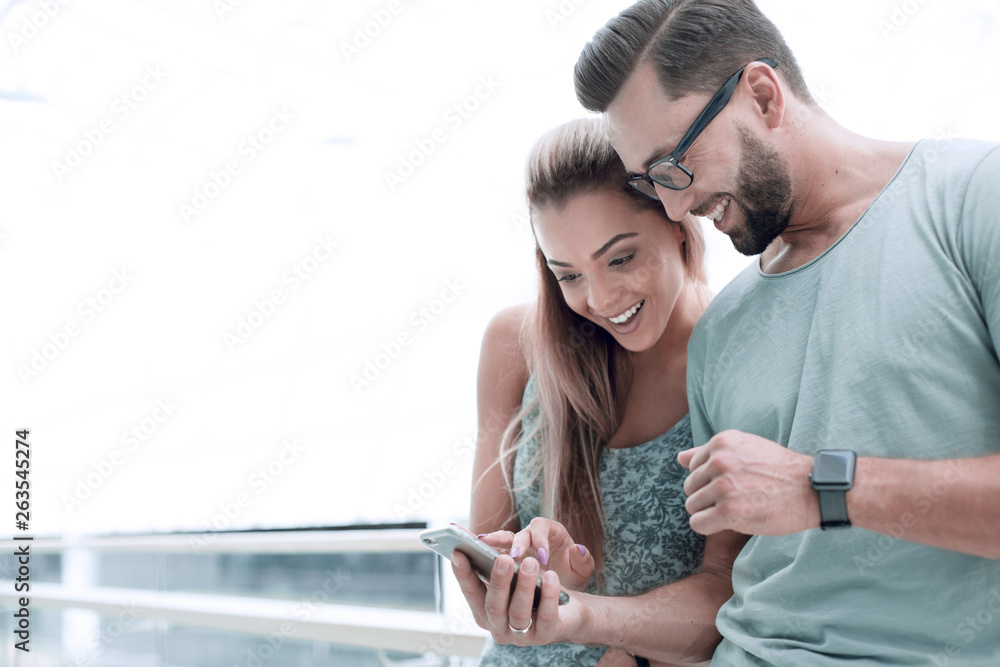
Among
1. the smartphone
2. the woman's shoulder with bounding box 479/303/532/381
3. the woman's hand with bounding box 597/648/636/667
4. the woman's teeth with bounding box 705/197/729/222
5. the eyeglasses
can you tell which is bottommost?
the woman's hand with bounding box 597/648/636/667

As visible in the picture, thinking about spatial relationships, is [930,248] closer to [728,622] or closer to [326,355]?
[728,622]

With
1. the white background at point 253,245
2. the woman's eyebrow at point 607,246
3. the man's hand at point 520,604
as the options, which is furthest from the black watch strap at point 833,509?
the white background at point 253,245

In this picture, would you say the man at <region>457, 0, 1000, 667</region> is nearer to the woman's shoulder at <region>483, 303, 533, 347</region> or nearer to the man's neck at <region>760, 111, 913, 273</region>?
the man's neck at <region>760, 111, 913, 273</region>

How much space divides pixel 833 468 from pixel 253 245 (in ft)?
14.8

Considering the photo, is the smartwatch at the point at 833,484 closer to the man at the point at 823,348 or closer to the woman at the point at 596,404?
the man at the point at 823,348

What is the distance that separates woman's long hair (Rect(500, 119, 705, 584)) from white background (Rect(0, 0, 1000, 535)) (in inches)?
50.2

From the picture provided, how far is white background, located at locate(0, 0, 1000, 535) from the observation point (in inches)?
150

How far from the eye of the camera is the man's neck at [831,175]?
4.42 feet

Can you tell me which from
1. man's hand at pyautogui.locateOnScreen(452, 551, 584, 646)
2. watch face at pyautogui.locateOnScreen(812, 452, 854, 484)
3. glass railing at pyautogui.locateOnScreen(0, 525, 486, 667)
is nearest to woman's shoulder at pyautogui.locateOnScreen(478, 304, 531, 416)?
man's hand at pyautogui.locateOnScreen(452, 551, 584, 646)

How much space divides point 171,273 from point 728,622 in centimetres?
451

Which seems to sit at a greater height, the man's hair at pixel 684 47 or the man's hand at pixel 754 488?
the man's hair at pixel 684 47

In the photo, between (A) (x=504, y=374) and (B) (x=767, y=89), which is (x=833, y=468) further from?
(A) (x=504, y=374)

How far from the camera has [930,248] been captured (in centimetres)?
119

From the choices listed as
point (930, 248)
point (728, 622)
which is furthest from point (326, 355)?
point (930, 248)
